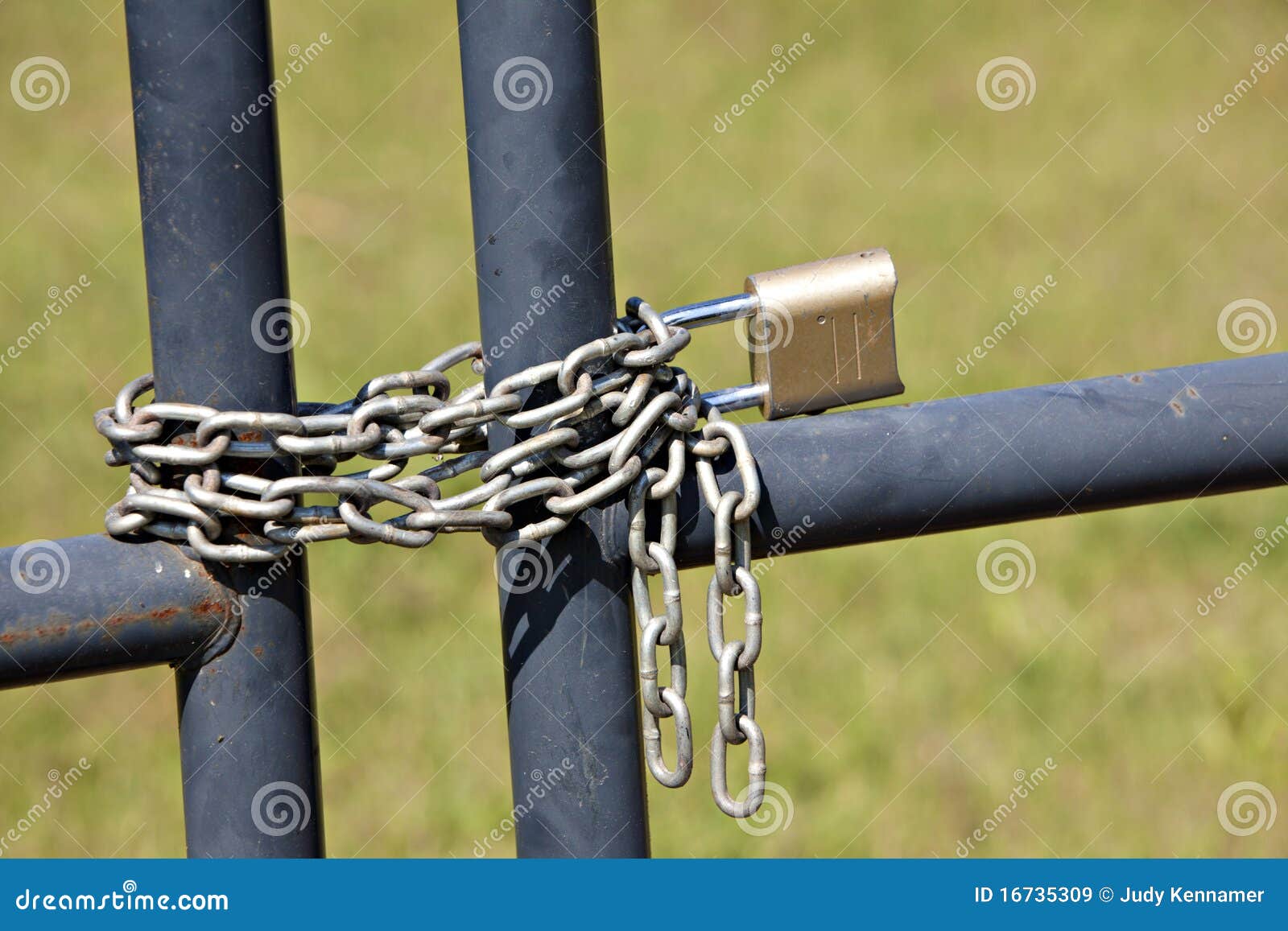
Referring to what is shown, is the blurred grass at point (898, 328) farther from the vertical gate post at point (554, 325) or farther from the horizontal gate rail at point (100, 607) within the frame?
the horizontal gate rail at point (100, 607)

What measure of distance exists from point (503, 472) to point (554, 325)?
8 cm

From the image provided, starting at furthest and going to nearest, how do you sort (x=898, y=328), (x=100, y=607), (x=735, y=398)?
1. (x=898, y=328)
2. (x=735, y=398)
3. (x=100, y=607)

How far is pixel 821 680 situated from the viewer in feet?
8.13

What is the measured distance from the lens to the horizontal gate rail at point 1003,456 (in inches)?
29.0

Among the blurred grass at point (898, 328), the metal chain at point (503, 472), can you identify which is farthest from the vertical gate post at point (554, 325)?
the blurred grass at point (898, 328)

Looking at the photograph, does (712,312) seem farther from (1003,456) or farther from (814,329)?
(1003,456)

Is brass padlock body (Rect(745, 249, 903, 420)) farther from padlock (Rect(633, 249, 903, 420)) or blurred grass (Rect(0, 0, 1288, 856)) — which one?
blurred grass (Rect(0, 0, 1288, 856))

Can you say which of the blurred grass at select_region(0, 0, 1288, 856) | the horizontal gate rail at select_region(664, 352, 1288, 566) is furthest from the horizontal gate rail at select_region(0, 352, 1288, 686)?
the blurred grass at select_region(0, 0, 1288, 856)

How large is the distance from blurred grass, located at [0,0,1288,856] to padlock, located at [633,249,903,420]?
1.49 m

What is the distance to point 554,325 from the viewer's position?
71cm

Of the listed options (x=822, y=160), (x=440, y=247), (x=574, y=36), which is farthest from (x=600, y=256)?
(x=822, y=160)

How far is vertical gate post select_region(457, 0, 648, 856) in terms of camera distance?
2.23 feet

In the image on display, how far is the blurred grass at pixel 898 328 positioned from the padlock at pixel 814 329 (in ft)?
4.88

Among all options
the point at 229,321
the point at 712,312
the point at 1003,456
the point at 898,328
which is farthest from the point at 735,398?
the point at 898,328
